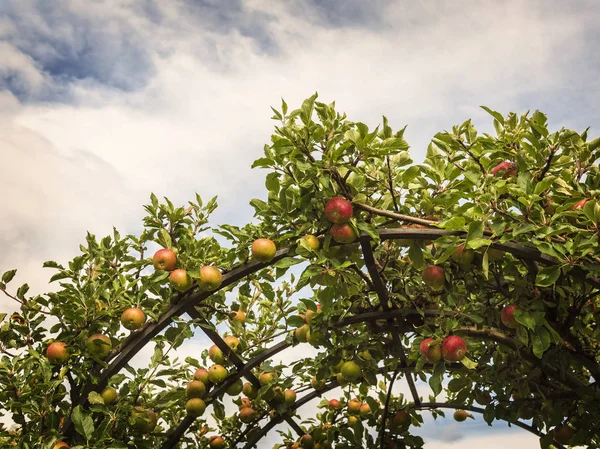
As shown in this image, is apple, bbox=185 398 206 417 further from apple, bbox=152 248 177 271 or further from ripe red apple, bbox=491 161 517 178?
ripe red apple, bbox=491 161 517 178

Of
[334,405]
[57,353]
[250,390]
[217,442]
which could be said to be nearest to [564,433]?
[334,405]

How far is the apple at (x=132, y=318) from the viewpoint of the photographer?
353cm

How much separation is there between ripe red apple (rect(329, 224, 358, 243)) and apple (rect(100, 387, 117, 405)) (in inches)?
73.1

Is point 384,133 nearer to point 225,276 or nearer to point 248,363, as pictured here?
point 225,276

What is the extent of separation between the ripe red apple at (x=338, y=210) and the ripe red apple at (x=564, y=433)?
2811 millimetres

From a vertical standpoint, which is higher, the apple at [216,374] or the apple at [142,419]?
the apple at [216,374]

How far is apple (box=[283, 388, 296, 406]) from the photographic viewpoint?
510cm

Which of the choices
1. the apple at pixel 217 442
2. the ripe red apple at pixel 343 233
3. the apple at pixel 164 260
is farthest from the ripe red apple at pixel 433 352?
the apple at pixel 217 442

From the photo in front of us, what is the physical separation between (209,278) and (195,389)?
1.43 meters

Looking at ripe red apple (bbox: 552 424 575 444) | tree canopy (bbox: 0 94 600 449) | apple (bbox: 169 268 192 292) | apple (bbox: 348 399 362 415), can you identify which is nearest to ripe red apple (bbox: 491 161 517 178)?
tree canopy (bbox: 0 94 600 449)

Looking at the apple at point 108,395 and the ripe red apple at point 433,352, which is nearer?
the ripe red apple at point 433,352

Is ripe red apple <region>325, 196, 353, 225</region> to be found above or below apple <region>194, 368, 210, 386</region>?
above

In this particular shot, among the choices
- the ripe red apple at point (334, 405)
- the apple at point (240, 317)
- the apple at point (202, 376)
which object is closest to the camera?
the apple at point (202, 376)

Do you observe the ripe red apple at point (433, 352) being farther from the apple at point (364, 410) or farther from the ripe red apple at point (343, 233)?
the apple at point (364, 410)
